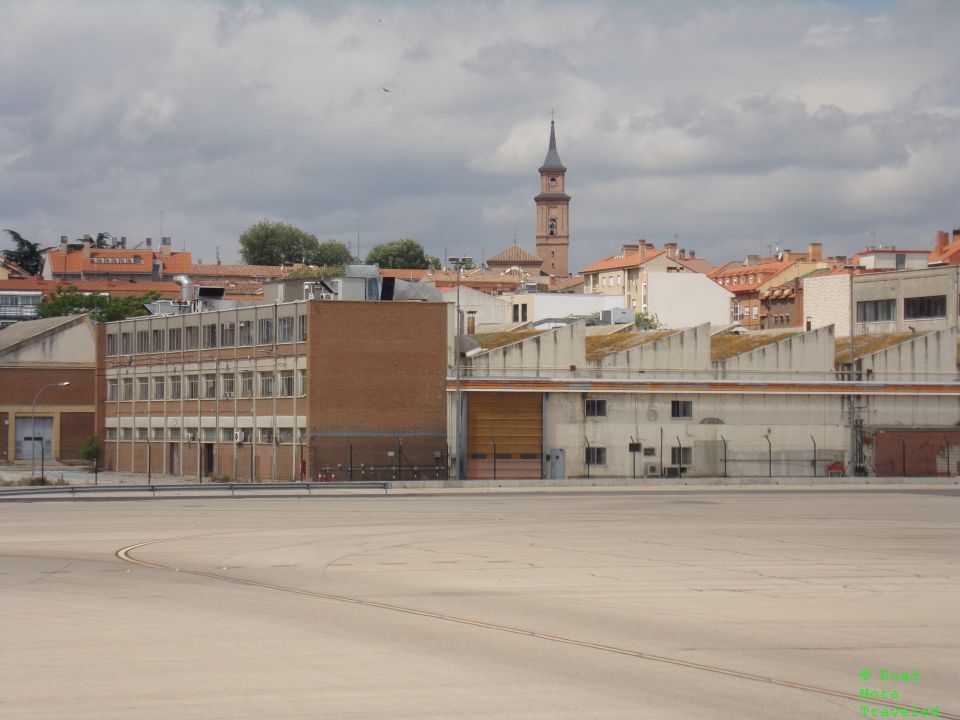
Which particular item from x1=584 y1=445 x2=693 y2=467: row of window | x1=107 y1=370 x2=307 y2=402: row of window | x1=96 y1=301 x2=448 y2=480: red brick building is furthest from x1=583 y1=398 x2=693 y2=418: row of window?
x1=107 y1=370 x2=307 y2=402: row of window

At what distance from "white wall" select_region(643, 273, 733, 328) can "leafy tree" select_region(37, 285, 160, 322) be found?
5100 centimetres

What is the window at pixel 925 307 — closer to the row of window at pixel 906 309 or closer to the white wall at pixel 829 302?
the row of window at pixel 906 309

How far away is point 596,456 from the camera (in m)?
75.1

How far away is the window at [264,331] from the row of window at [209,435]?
16.7ft

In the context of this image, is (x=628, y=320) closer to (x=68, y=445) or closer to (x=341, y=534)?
(x=68, y=445)

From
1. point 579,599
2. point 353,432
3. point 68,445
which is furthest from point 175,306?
point 579,599

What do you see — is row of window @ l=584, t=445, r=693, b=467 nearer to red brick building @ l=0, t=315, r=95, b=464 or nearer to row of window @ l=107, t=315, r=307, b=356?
row of window @ l=107, t=315, r=307, b=356

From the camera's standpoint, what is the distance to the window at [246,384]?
7919 cm

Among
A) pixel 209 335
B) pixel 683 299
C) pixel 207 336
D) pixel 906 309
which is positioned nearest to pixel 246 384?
pixel 209 335

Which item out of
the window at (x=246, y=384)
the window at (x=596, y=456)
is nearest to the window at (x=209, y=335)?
the window at (x=246, y=384)

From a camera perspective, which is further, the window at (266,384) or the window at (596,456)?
the window at (266,384)

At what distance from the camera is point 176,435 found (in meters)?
86.6

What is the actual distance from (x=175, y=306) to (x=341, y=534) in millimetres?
60975

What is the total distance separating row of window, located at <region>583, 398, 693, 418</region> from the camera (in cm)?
7519
